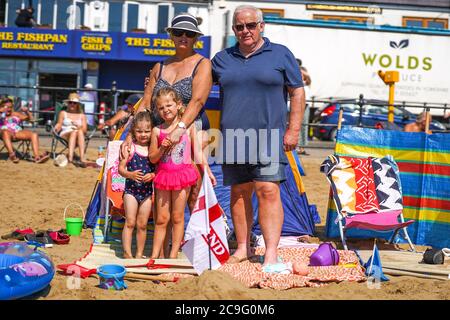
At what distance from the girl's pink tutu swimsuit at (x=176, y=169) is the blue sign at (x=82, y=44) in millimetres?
17924

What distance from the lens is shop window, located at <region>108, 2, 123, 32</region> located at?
945 inches

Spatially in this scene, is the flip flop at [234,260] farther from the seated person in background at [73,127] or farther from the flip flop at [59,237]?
the seated person in background at [73,127]

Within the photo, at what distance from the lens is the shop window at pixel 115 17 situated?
78.7ft

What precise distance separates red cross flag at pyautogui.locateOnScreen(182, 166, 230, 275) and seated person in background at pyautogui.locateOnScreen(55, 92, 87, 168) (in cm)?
700

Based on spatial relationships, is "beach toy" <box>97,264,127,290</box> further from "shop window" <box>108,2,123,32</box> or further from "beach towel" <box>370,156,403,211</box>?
"shop window" <box>108,2,123,32</box>

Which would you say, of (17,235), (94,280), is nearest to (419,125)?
(17,235)

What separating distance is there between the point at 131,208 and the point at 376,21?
71.8ft

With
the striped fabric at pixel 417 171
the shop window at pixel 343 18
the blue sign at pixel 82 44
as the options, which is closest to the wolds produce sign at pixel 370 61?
the blue sign at pixel 82 44

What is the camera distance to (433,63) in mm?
20609

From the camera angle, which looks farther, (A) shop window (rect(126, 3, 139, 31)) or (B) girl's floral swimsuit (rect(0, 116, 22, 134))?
(A) shop window (rect(126, 3, 139, 31))

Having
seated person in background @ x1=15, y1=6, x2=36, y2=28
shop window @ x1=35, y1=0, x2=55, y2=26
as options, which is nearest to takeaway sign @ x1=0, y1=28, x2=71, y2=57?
seated person in background @ x1=15, y1=6, x2=36, y2=28

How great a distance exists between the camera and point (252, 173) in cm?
500
